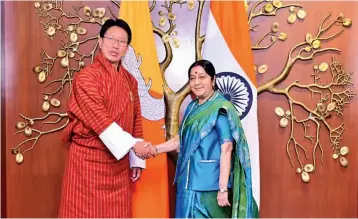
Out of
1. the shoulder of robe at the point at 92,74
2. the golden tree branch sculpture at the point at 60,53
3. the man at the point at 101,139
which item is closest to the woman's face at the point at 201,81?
the man at the point at 101,139

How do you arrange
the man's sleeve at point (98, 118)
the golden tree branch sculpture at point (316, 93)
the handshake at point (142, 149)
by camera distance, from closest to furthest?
the man's sleeve at point (98, 118) < the handshake at point (142, 149) < the golden tree branch sculpture at point (316, 93)

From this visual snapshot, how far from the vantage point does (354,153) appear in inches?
103

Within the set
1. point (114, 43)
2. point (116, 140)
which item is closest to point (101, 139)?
point (116, 140)

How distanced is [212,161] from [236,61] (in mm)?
714

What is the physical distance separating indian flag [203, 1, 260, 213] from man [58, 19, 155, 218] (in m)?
0.66

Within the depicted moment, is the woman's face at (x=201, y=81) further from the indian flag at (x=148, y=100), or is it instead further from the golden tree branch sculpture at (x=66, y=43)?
the golden tree branch sculpture at (x=66, y=43)

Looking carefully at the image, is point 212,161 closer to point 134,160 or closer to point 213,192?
point 213,192

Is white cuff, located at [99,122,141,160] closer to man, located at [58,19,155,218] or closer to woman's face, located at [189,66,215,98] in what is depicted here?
man, located at [58,19,155,218]

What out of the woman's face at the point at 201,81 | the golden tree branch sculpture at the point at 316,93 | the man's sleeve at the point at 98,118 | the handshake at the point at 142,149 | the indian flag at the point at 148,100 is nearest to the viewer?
the man's sleeve at the point at 98,118

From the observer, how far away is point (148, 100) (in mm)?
2408

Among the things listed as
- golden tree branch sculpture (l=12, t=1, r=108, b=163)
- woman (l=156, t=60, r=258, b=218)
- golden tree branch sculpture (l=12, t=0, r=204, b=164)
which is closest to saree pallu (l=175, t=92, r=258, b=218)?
woman (l=156, t=60, r=258, b=218)

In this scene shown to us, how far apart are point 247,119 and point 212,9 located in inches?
27.3

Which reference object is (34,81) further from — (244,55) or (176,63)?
(244,55)

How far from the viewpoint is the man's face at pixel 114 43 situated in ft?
6.52
